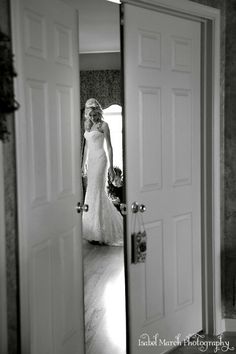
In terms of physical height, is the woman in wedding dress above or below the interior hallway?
above

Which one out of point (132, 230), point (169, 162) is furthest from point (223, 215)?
point (132, 230)

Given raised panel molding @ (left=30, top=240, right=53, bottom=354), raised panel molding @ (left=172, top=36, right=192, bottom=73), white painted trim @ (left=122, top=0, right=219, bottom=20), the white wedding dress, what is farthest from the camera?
the white wedding dress

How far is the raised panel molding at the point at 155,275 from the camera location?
11.4ft

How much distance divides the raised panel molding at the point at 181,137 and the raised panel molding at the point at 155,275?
1.21 feet

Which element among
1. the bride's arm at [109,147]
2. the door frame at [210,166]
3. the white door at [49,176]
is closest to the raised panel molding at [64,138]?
the white door at [49,176]

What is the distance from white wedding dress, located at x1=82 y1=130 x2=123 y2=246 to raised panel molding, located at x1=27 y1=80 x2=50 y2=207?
110 centimetres

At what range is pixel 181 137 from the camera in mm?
3691

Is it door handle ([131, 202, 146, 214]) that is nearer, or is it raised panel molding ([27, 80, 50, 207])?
raised panel molding ([27, 80, 50, 207])

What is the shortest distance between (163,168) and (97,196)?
74cm

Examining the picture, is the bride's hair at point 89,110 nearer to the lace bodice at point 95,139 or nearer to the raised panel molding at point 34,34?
the lace bodice at point 95,139

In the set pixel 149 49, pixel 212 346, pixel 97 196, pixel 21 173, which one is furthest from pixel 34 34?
pixel 212 346

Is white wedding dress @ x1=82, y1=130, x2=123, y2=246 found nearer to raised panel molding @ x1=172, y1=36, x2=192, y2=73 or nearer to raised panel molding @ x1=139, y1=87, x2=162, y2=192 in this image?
raised panel molding @ x1=139, y1=87, x2=162, y2=192

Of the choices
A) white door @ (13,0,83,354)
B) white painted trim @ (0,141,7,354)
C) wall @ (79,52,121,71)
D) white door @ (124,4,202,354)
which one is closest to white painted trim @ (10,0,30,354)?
white door @ (13,0,83,354)

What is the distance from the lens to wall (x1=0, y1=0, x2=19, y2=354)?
2537 millimetres
